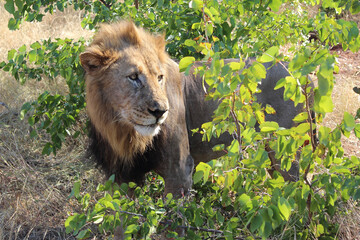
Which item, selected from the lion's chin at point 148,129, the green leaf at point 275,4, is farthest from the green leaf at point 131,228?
the green leaf at point 275,4

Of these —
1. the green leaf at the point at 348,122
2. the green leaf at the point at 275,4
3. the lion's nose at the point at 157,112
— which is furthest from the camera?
the green leaf at the point at 275,4

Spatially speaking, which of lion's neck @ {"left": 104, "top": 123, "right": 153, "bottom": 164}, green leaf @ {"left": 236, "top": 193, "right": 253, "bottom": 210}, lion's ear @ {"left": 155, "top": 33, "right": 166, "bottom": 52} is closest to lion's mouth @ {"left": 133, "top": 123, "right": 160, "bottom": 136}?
lion's neck @ {"left": 104, "top": 123, "right": 153, "bottom": 164}

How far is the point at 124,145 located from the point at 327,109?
1674mm

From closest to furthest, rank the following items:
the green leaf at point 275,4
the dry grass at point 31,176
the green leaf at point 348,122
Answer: the green leaf at point 348,122 < the green leaf at point 275,4 < the dry grass at point 31,176

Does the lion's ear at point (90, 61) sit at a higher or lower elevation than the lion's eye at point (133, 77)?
higher

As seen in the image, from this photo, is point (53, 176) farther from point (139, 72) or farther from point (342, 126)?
point (342, 126)

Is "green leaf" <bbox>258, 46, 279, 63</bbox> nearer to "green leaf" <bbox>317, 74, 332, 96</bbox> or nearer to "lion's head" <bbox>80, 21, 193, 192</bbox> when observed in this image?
"green leaf" <bbox>317, 74, 332, 96</bbox>

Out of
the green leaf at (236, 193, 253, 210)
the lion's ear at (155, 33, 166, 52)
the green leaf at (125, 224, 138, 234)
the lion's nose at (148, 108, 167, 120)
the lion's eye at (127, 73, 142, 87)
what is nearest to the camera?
the green leaf at (236, 193, 253, 210)

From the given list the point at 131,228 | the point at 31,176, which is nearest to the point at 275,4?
the point at 131,228

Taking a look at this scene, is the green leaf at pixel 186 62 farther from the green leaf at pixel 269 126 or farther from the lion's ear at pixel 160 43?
the lion's ear at pixel 160 43

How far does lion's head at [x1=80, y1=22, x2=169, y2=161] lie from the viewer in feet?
9.08

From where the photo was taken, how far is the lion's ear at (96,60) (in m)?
2.92

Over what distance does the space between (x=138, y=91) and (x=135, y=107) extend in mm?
99

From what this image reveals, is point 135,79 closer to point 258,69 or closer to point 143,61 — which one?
point 143,61
